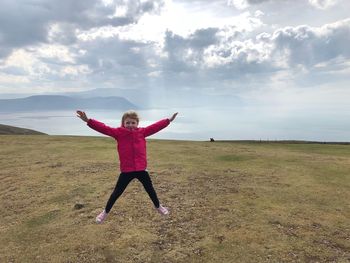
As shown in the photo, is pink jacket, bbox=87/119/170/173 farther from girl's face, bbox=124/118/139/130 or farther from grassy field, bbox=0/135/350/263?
grassy field, bbox=0/135/350/263

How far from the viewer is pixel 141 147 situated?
12.3 metres

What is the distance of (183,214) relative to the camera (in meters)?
15.8

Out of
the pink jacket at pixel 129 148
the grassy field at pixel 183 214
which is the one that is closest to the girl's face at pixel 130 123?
the pink jacket at pixel 129 148

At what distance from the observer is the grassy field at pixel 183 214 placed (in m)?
12.4

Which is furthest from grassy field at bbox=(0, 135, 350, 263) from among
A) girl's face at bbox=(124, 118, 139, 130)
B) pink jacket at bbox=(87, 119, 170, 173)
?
girl's face at bbox=(124, 118, 139, 130)

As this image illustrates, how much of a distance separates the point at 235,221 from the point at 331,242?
3.89m

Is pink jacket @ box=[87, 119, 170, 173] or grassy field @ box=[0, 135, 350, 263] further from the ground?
pink jacket @ box=[87, 119, 170, 173]

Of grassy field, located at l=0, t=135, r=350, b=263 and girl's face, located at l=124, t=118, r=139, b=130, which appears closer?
girl's face, located at l=124, t=118, r=139, b=130

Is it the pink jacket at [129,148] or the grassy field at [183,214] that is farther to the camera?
the grassy field at [183,214]

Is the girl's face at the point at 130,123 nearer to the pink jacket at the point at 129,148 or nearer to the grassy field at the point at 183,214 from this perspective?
the pink jacket at the point at 129,148

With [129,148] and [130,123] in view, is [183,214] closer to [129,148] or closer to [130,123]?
[129,148]

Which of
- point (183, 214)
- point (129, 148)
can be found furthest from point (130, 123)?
point (183, 214)

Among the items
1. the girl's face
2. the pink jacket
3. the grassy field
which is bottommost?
the grassy field

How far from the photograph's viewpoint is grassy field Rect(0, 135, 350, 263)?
1243 centimetres
